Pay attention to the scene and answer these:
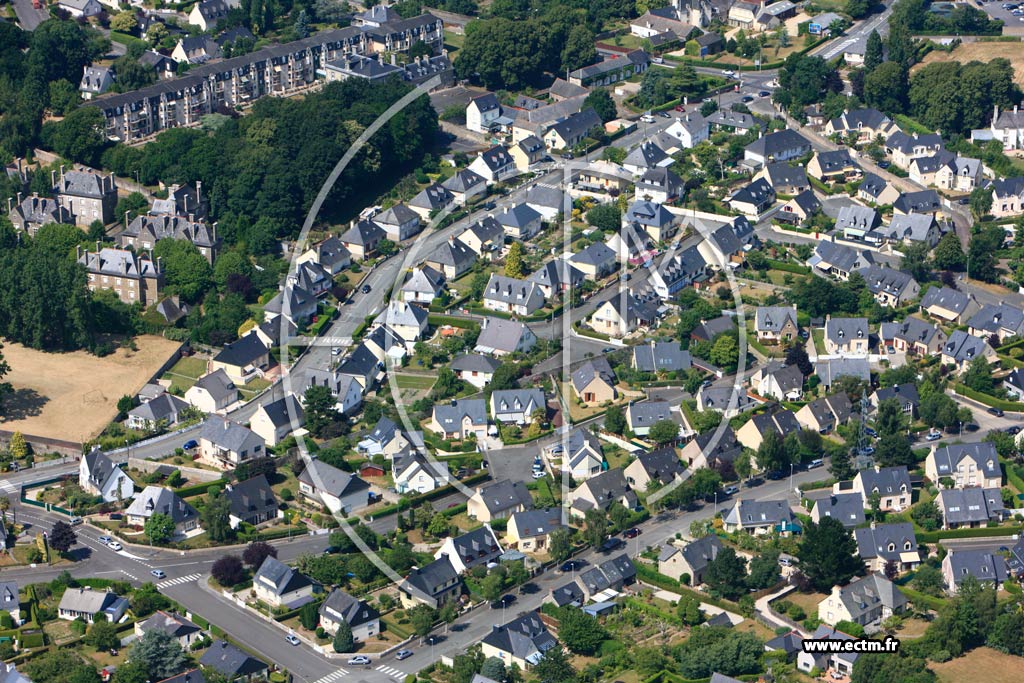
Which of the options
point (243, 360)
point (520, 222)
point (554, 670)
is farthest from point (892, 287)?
point (554, 670)

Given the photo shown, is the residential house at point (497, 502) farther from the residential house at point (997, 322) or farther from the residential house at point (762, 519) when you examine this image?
the residential house at point (997, 322)

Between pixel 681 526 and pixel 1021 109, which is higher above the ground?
pixel 1021 109

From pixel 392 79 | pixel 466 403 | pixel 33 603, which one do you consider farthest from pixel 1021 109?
pixel 33 603

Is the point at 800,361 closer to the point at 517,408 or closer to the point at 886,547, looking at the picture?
the point at 517,408

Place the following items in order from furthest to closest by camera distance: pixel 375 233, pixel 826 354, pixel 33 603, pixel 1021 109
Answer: pixel 1021 109
pixel 375 233
pixel 826 354
pixel 33 603

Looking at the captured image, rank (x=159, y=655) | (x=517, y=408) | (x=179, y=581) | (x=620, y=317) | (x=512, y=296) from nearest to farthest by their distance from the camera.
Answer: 1. (x=159, y=655)
2. (x=179, y=581)
3. (x=517, y=408)
4. (x=620, y=317)
5. (x=512, y=296)

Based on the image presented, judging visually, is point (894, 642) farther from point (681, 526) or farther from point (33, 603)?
point (33, 603)

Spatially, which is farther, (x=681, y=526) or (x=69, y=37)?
(x=69, y=37)
